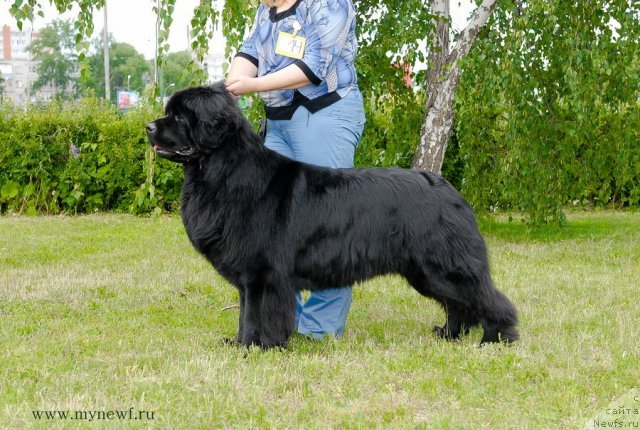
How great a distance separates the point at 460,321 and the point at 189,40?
9.89ft

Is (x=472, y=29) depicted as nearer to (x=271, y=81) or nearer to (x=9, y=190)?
(x=271, y=81)

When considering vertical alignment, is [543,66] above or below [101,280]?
above

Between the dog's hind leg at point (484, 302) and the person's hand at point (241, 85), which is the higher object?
the person's hand at point (241, 85)

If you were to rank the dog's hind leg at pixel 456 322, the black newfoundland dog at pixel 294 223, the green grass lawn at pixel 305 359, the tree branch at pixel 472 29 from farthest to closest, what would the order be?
the tree branch at pixel 472 29 < the dog's hind leg at pixel 456 322 < the black newfoundland dog at pixel 294 223 < the green grass lawn at pixel 305 359

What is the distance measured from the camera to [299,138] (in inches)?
177

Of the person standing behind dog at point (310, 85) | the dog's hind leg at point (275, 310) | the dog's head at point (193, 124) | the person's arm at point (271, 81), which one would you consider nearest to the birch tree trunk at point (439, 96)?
the person standing behind dog at point (310, 85)

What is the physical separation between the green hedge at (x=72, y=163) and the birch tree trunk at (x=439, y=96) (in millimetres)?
4188

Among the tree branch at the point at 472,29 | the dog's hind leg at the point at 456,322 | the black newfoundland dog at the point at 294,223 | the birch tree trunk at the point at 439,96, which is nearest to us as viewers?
the black newfoundland dog at the point at 294,223

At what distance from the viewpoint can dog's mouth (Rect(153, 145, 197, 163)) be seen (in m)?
3.91

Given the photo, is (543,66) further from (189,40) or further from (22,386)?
(22,386)

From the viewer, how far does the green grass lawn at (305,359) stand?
3.20 metres

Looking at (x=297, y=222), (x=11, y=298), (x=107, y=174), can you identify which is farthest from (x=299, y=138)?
(x=107, y=174)

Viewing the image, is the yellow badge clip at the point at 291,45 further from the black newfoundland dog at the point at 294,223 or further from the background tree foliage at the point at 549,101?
the background tree foliage at the point at 549,101

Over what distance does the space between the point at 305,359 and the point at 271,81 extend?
1483mm
